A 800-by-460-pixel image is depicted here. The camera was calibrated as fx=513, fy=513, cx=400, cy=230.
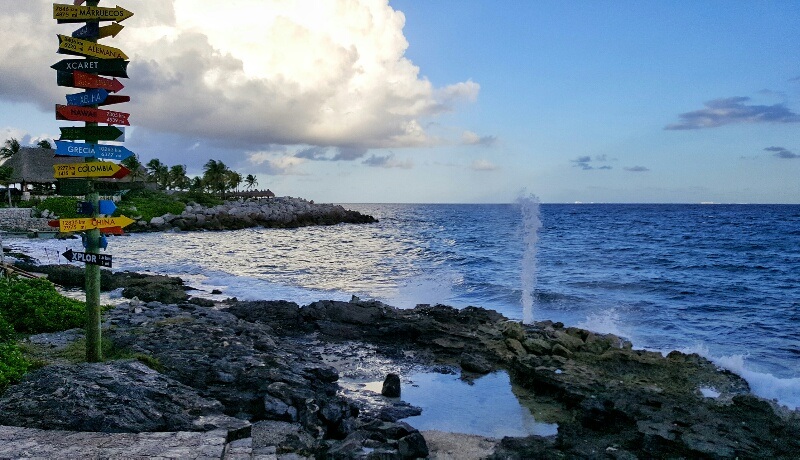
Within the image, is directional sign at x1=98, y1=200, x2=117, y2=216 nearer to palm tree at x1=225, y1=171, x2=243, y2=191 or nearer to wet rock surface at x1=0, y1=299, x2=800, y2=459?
wet rock surface at x1=0, y1=299, x2=800, y2=459

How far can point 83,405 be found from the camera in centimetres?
833

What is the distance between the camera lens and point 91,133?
10602mm

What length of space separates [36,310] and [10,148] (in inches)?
3221

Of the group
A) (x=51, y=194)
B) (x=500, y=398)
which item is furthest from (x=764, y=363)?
(x=51, y=194)

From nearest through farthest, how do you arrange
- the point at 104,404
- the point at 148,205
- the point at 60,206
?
1. the point at 104,404
2. the point at 60,206
3. the point at 148,205

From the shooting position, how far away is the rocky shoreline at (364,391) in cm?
875

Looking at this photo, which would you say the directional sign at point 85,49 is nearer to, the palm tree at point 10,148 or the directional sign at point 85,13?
the directional sign at point 85,13

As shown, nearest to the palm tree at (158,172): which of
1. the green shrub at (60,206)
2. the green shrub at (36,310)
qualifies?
the green shrub at (60,206)

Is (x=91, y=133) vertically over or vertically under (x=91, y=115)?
under

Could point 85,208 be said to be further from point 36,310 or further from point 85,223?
point 36,310

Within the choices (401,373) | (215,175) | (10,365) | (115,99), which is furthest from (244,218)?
(10,365)

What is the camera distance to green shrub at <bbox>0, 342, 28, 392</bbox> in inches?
361

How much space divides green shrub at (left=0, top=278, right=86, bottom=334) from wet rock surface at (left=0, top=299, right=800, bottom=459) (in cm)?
120

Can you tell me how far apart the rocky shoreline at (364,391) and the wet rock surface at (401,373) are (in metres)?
0.04
